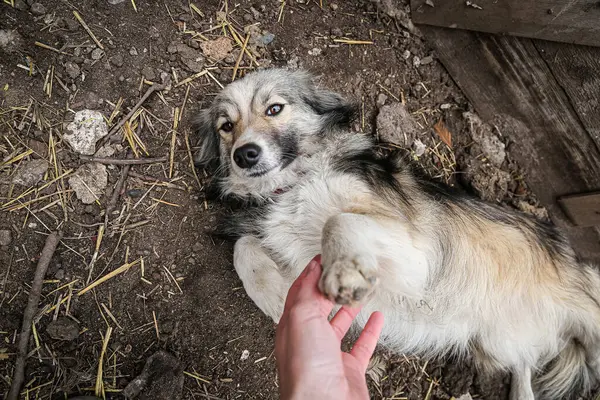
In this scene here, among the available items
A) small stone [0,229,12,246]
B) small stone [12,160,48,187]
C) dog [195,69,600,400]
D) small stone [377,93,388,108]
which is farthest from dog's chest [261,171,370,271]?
small stone [0,229,12,246]

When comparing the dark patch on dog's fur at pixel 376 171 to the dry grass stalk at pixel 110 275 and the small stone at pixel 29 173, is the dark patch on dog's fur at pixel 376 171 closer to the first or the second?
the dry grass stalk at pixel 110 275

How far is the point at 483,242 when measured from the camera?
124 inches

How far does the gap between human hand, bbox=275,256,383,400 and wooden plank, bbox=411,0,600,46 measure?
8.16ft

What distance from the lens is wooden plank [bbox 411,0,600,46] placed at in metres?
3.02

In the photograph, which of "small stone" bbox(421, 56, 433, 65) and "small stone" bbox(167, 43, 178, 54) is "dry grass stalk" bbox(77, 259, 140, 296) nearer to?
"small stone" bbox(167, 43, 178, 54)

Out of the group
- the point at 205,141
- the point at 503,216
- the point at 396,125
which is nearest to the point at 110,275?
the point at 205,141

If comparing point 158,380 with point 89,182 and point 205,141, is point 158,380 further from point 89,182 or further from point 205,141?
point 205,141

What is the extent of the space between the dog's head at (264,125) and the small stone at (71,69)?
940mm

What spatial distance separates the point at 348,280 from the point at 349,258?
0.13 meters

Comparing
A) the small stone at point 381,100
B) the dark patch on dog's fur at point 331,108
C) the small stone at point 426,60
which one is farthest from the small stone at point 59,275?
the small stone at point 426,60

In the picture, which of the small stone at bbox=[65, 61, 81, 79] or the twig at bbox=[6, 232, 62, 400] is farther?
the small stone at bbox=[65, 61, 81, 79]

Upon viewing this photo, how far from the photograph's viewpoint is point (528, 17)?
3.22 meters

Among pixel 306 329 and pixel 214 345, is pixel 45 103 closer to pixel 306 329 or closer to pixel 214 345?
pixel 214 345

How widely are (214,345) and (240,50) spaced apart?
94.0 inches
